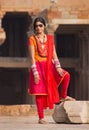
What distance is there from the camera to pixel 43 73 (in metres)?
8.30

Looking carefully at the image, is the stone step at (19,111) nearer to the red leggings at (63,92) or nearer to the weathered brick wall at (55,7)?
the red leggings at (63,92)

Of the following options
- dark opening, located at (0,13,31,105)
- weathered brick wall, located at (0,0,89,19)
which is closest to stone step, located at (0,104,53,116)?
weathered brick wall, located at (0,0,89,19)

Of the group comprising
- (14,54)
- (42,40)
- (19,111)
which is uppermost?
(42,40)

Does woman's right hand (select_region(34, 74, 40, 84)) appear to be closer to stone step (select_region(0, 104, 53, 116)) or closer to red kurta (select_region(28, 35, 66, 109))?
red kurta (select_region(28, 35, 66, 109))

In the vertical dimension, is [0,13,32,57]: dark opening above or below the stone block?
below

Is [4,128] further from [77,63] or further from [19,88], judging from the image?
[19,88]

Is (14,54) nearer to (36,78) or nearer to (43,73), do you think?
(43,73)

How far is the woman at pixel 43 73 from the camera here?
27.0 ft

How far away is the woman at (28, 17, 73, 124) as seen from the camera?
8.22 m

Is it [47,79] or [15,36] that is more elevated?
[47,79]

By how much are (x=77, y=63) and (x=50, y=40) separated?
52.2 ft

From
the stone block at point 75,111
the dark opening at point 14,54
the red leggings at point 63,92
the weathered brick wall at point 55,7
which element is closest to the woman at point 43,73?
the red leggings at point 63,92

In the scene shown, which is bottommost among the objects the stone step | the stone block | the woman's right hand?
the stone step

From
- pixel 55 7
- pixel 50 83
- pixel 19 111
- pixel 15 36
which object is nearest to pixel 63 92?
pixel 50 83
